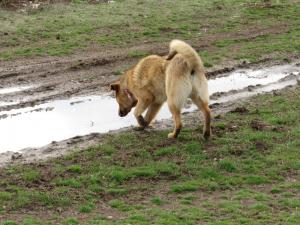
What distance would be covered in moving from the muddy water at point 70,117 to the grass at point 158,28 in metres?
2.11

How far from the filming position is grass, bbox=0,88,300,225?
975 cm

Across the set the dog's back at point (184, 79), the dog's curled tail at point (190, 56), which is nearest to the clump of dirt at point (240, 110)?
the dog's back at point (184, 79)

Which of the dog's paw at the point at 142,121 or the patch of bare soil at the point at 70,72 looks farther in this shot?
the patch of bare soil at the point at 70,72

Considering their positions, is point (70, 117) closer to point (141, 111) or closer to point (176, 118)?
point (141, 111)

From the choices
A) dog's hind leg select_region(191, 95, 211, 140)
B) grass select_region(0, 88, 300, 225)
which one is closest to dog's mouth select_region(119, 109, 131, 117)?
grass select_region(0, 88, 300, 225)

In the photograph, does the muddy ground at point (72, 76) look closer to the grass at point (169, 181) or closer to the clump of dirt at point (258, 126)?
the grass at point (169, 181)

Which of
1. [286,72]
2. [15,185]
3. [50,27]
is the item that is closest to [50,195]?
[15,185]

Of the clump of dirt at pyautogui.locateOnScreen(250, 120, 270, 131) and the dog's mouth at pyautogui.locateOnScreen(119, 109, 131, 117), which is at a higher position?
the dog's mouth at pyautogui.locateOnScreen(119, 109, 131, 117)

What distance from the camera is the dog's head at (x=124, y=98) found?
13.8 metres

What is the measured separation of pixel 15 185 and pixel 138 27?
42.6 feet

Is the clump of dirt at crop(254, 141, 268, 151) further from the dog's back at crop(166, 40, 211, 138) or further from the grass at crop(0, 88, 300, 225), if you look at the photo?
the dog's back at crop(166, 40, 211, 138)

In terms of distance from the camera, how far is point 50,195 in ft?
33.5

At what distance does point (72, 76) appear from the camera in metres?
17.6

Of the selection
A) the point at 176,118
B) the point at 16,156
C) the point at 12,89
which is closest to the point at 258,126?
the point at 176,118
